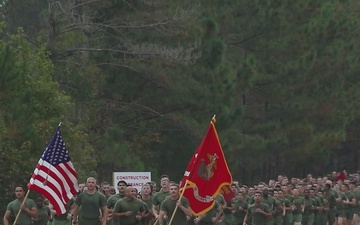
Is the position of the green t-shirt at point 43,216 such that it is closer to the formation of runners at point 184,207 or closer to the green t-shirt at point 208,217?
the formation of runners at point 184,207

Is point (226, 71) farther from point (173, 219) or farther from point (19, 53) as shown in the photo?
point (173, 219)

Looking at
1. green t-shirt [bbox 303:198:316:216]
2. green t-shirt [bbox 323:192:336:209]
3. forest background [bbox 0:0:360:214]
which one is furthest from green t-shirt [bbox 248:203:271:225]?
green t-shirt [bbox 323:192:336:209]

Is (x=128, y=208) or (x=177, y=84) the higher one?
(x=177, y=84)

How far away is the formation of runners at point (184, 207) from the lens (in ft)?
78.4

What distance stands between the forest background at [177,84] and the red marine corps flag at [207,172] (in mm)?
11251

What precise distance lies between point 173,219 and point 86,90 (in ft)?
69.6

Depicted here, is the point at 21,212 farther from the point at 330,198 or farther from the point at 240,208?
the point at 330,198

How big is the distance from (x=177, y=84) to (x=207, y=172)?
25927 millimetres

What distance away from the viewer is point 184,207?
76.2ft

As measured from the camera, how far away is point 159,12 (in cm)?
4741

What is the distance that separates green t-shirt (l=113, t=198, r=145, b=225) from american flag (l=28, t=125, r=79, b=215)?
1460 mm

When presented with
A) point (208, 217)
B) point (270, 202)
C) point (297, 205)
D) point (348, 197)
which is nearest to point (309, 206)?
point (297, 205)

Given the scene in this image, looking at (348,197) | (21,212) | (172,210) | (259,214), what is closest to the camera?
(172,210)

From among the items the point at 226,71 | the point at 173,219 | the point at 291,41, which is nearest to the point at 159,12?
the point at 226,71
